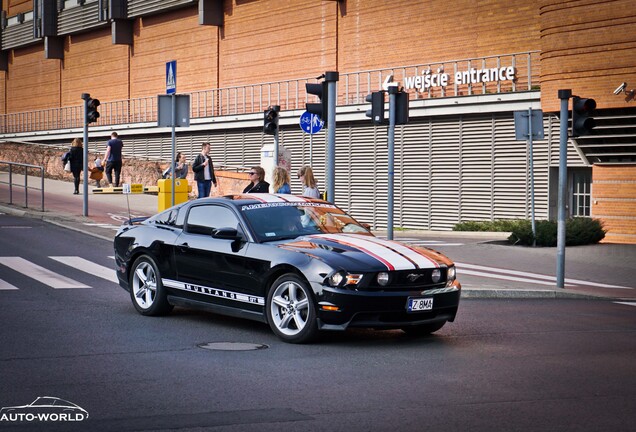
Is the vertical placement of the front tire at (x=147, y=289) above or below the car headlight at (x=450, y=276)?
below

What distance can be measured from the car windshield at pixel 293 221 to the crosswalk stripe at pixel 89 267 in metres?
5.13

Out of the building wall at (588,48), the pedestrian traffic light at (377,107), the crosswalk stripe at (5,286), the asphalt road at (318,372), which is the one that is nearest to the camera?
the asphalt road at (318,372)

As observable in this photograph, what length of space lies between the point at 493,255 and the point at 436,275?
36.8 feet

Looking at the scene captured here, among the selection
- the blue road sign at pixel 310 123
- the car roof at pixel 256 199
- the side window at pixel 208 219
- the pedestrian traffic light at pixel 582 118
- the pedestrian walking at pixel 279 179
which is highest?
the blue road sign at pixel 310 123

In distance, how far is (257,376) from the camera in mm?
8570

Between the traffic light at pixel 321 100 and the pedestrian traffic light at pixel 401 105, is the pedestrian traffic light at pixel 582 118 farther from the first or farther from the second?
the traffic light at pixel 321 100

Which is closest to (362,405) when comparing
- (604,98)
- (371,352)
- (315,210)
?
(371,352)

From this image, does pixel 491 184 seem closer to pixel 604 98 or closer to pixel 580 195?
pixel 580 195

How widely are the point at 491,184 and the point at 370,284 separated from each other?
20.8m

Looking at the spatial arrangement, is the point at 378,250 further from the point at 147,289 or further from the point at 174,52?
the point at 174,52

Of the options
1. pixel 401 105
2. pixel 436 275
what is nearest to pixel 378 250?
pixel 436 275

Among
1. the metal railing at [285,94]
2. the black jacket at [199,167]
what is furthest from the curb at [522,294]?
the metal railing at [285,94]

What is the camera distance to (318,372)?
882 cm

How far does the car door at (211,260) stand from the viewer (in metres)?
11.1
